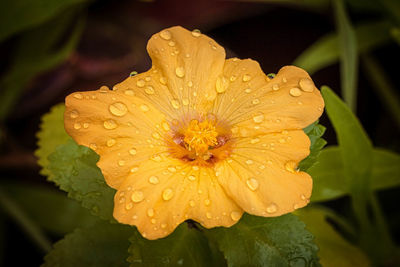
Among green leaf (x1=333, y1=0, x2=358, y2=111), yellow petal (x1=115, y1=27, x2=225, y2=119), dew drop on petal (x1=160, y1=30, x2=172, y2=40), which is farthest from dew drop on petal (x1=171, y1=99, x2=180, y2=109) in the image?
green leaf (x1=333, y1=0, x2=358, y2=111)

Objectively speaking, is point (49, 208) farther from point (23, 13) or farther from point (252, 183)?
point (252, 183)

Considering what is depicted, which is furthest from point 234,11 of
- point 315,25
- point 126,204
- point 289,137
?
point 126,204

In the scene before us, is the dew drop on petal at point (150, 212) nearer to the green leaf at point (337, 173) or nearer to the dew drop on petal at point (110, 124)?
the dew drop on petal at point (110, 124)

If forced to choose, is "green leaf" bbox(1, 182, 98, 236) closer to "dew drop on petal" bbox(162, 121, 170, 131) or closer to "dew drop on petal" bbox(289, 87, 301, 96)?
"dew drop on petal" bbox(162, 121, 170, 131)

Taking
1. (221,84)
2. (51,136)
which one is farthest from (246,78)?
(51,136)

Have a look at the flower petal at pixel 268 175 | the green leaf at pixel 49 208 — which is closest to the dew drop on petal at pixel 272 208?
the flower petal at pixel 268 175

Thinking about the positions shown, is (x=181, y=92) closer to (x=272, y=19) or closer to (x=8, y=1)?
(x=8, y=1)

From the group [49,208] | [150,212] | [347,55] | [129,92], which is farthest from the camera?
[49,208]
